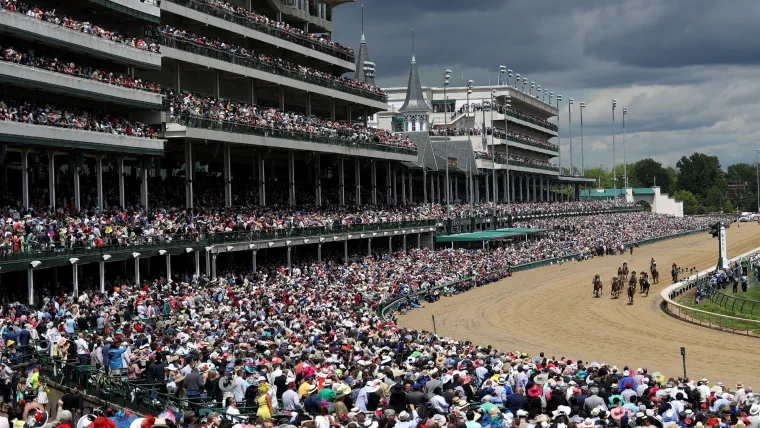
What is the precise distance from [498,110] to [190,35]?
2361 inches

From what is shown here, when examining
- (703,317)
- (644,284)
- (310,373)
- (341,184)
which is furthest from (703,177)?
(310,373)

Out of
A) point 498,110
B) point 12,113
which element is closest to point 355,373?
point 12,113

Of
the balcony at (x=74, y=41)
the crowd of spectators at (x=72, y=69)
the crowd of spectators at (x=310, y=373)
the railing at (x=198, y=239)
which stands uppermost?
the balcony at (x=74, y=41)

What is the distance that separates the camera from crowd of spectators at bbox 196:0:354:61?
47925 millimetres

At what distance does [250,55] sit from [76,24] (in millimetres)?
13987

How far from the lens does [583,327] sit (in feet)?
120

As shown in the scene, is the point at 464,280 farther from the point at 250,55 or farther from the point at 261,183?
the point at 250,55

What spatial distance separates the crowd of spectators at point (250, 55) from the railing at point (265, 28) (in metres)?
1.20

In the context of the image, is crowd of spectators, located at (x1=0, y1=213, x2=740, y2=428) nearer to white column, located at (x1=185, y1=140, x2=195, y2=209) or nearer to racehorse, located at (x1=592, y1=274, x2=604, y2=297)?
white column, located at (x1=185, y1=140, x2=195, y2=209)

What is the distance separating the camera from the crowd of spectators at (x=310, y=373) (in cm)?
1466

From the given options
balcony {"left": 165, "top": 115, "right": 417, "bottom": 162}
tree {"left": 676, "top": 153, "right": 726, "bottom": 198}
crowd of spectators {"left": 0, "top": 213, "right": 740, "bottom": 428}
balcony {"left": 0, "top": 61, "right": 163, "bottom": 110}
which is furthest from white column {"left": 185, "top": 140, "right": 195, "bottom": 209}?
tree {"left": 676, "top": 153, "right": 726, "bottom": 198}

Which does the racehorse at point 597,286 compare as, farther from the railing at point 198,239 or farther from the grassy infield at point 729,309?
the railing at point 198,239

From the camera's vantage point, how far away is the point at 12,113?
104 ft

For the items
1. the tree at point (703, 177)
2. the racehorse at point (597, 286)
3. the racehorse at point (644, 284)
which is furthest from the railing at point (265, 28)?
the tree at point (703, 177)
